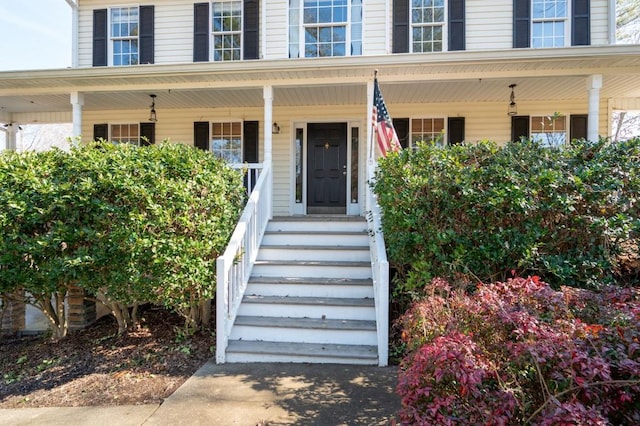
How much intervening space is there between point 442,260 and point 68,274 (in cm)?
378

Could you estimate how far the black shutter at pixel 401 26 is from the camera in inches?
329

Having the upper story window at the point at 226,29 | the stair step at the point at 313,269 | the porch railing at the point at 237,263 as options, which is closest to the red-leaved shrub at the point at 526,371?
the porch railing at the point at 237,263

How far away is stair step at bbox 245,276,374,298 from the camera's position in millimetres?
4832

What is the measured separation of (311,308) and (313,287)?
0.33 meters

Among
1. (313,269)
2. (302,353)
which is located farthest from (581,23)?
(302,353)

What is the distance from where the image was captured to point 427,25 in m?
8.41

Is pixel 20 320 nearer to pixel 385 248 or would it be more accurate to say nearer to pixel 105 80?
pixel 105 80

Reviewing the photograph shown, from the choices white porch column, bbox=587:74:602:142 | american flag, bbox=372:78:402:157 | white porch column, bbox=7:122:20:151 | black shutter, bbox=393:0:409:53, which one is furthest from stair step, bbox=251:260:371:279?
white porch column, bbox=7:122:20:151

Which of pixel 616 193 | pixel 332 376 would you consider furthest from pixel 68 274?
pixel 616 193

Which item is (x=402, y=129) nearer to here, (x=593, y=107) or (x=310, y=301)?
(x=593, y=107)

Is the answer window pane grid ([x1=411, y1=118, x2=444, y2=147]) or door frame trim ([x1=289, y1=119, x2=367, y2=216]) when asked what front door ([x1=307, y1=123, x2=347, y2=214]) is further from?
window pane grid ([x1=411, y1=118, x2=444, y2=147])

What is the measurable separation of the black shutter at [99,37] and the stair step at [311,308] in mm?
7535

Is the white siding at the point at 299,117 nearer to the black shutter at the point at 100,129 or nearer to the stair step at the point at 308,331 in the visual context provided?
the black shutter at the point at 100,129

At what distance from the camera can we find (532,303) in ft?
8.71
